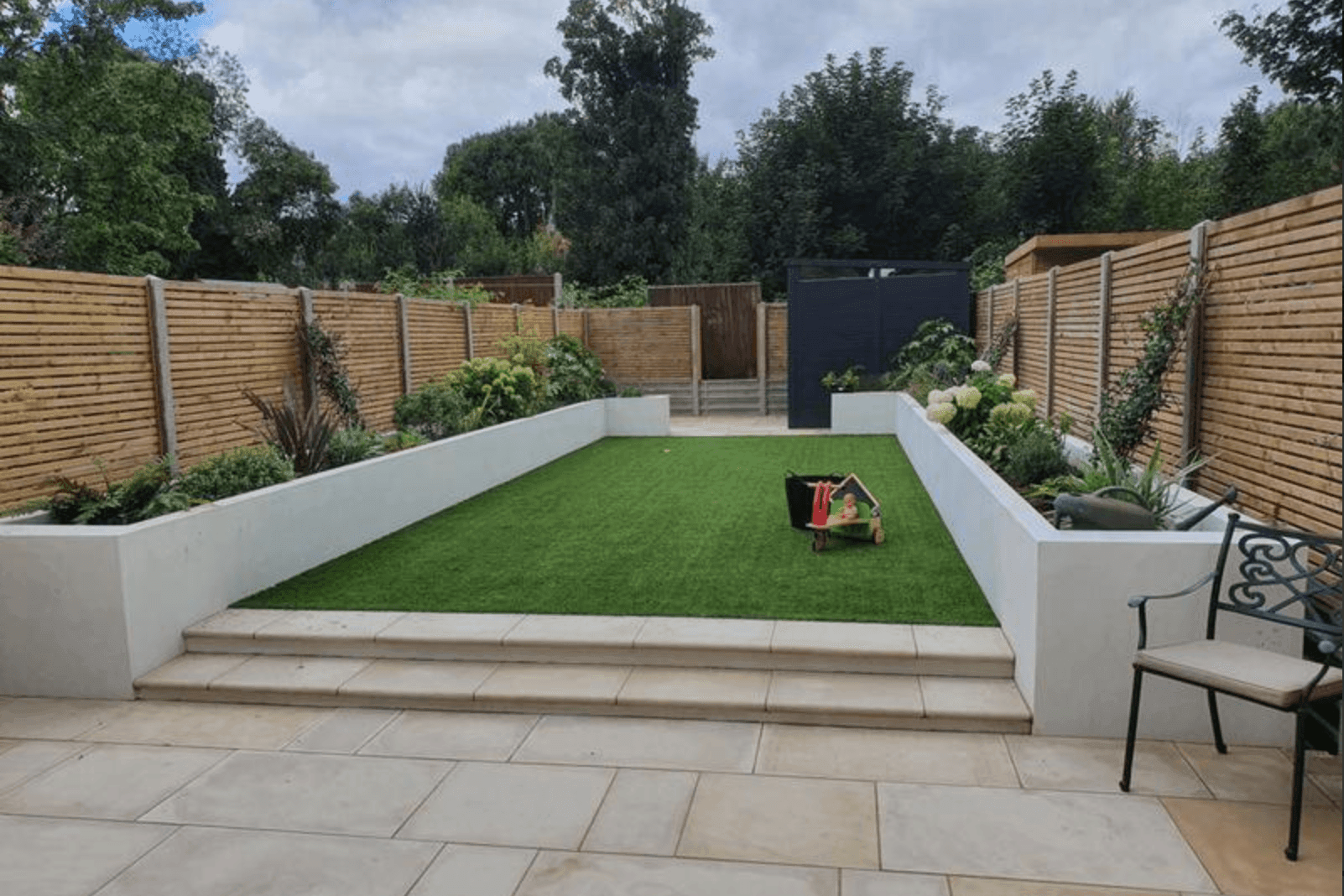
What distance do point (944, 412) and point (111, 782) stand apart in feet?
21.4

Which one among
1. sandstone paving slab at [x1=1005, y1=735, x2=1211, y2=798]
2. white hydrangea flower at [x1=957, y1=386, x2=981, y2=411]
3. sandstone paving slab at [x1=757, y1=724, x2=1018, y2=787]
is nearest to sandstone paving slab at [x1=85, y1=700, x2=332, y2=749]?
sandstone paving slab at [x1=757, y1=724, x2=1018, y2=787]

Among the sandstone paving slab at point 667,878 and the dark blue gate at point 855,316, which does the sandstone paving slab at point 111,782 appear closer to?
the sandstone paving slab at point 667,878

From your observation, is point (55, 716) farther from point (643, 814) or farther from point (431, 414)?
point (431, 414)

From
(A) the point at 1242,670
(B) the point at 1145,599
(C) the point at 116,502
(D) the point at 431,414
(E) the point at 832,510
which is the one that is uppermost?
(D) the point at 431,414

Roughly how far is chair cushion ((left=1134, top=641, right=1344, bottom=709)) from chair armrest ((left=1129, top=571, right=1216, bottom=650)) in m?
0.10

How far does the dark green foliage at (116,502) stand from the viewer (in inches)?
184

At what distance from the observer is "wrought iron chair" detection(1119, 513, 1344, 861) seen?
262cm

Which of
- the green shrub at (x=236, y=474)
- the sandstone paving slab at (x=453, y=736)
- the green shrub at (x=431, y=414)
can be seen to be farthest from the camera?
the green shrub at (x=431, y=414)

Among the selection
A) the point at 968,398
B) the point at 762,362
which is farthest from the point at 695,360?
the point at 968,398

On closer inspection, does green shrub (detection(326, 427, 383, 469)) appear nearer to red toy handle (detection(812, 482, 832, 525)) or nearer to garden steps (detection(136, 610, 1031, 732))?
garden steps (detection(136, 610, 1031, 732))

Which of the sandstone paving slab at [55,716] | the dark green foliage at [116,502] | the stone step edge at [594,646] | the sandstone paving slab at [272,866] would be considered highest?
the dark green foliage at [116,502]

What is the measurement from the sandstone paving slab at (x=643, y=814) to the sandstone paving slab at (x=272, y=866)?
550 mm

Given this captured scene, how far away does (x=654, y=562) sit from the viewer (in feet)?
18.1

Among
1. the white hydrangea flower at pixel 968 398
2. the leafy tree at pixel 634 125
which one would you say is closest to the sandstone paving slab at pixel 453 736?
the white hydrangea flower at pixel 968 398
